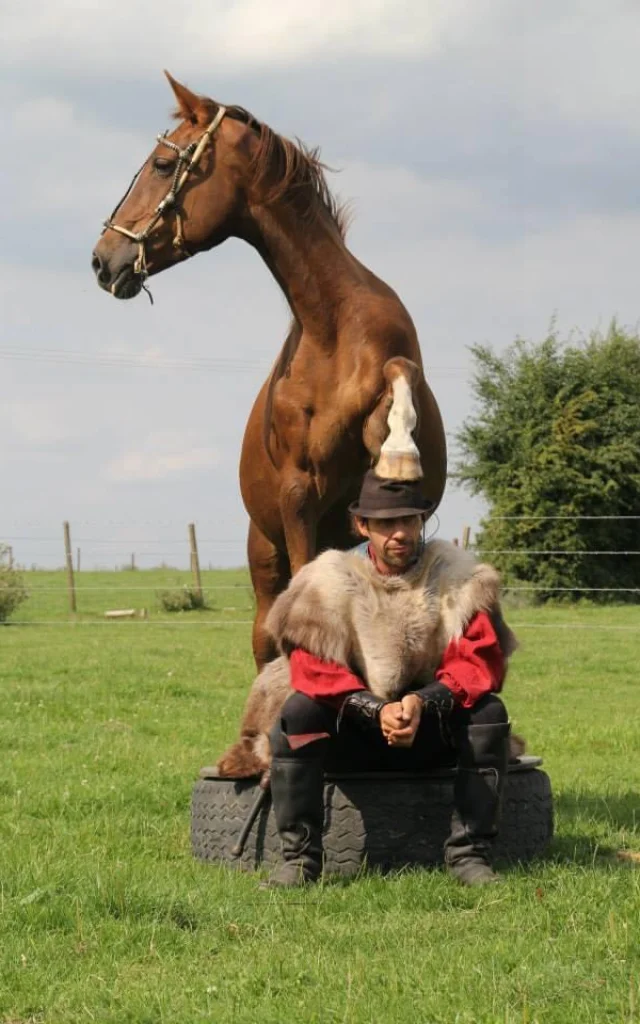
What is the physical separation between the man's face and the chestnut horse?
25.5 inches

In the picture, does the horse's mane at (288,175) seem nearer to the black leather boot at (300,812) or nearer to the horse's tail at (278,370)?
the horse's tail at (278,370)

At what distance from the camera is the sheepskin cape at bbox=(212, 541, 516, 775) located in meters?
5.04

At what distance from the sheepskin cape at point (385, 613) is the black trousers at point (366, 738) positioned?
0.62 feet

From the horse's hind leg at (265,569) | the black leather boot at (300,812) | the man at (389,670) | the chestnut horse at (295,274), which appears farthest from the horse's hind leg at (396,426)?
the horse's hind leg at (265,569)

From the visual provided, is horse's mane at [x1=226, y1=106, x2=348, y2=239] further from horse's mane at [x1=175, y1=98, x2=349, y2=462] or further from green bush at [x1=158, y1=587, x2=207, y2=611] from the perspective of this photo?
green bush at [x1=158, y1=587, x2=207, y2=611]

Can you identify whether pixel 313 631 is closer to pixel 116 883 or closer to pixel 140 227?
pixel 116 883

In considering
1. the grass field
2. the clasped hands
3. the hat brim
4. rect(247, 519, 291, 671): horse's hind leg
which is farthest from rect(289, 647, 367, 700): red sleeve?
rect(247, 519, 291, 671): horse's hind leg

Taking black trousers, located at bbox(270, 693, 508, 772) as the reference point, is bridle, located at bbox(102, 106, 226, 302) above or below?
above

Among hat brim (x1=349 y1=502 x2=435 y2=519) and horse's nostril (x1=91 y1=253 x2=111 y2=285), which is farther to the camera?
horse's nostril (x1=91 y1=253 x2=111 y2=285)

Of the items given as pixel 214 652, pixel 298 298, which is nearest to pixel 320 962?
pixel 298 298

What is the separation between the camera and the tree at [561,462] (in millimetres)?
29062

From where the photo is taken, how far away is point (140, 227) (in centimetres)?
620

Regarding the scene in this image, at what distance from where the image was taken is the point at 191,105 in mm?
6082

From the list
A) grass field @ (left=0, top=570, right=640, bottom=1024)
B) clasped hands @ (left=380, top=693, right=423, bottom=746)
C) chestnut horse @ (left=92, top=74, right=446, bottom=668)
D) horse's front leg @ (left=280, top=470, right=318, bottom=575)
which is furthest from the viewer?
horse's front leg @ (left=280, top=470, right=318, bottom=575)
